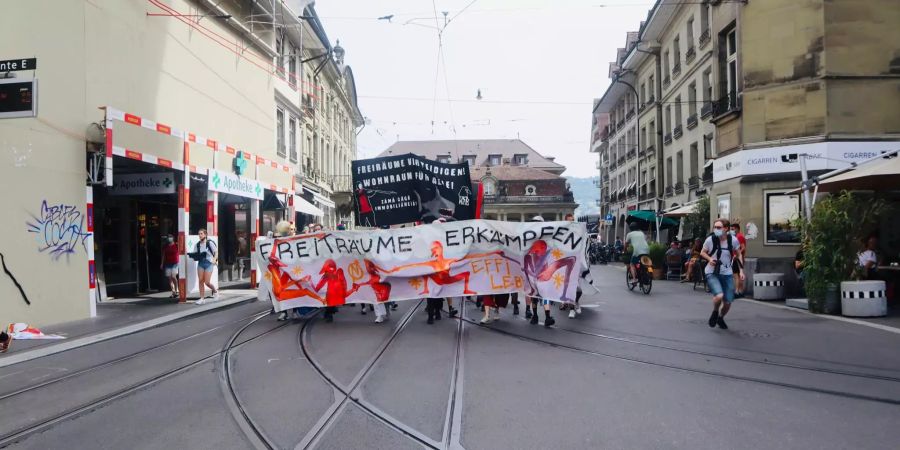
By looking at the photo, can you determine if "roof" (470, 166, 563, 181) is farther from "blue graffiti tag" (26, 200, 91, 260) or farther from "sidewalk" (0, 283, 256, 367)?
"blue graffiti tag" (26, 200, 91, 260)

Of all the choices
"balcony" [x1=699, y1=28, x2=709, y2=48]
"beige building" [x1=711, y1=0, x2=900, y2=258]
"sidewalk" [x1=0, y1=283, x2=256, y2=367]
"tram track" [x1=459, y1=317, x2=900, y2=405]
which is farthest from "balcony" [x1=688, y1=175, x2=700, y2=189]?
"tram track" [x1=459, y1=317, x2=900, y2=405]

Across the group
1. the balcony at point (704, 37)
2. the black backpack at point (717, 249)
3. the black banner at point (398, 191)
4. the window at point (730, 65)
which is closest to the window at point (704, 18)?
the balcony at point (704, 37)

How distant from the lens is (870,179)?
1200cm

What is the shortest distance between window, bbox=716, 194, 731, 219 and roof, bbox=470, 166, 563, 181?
5646 centimetres

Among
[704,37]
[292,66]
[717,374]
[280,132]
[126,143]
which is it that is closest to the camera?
[717,374]

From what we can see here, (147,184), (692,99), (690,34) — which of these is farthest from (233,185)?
(690,34)

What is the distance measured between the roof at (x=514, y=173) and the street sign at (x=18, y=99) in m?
66.7

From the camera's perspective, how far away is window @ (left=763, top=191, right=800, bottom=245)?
636 inches

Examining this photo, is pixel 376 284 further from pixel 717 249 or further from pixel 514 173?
pixel 514 173

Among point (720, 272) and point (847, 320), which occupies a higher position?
point (720, 272)

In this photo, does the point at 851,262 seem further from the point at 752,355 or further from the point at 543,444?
the point at 543,444

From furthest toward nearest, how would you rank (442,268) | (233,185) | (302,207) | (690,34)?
1. (690,34)
2. (302,207)
3. (233,185)
4. (442,268)

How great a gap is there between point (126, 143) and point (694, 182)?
85.7 ft

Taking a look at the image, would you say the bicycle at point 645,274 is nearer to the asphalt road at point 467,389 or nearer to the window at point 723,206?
the window at point 723,206
